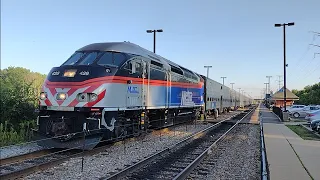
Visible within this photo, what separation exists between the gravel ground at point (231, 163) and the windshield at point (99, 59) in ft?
15.2

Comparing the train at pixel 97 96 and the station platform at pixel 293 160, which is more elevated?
the train at pixel 97 96

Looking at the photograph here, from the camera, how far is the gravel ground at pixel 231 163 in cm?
834

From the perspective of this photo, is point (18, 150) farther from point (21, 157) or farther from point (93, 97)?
point (93, 97)

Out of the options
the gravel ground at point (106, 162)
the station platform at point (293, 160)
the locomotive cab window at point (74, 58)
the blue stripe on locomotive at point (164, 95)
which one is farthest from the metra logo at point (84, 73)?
the station platform at point (293, 160)

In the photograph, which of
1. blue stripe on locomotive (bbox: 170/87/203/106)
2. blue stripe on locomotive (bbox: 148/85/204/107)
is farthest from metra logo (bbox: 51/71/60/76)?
blue stripe on locomotive (bbox: 170/87/203/106)

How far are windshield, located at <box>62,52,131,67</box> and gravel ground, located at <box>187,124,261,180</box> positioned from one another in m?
4.63

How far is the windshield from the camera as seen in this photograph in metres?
11.3

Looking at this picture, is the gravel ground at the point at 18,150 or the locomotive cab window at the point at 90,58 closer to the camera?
the gravel ground at the point at 18,150

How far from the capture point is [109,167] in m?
8.55

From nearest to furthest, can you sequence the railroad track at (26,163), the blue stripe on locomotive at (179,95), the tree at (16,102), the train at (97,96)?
the railroad track at (26,163) < the train at (97,96) < the tree at (16,102) < the blue stripe on locomotive at (179,95)

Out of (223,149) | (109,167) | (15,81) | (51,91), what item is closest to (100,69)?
(51,91)

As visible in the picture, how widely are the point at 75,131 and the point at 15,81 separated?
21.6ft

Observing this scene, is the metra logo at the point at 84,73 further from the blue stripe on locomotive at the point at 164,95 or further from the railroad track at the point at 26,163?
the blue stripe on locomotive at the point at 164,95

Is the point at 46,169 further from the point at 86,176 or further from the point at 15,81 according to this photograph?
the point at 15,81
